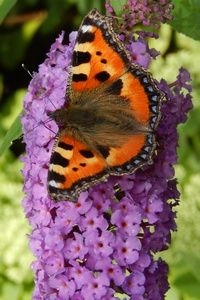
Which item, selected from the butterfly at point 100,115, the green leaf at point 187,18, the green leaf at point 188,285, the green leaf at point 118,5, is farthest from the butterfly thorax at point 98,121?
the green leaf at point 188,285

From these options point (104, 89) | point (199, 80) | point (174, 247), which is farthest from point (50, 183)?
point (199, 80)

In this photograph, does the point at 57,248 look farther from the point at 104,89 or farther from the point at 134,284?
the point at 104,89

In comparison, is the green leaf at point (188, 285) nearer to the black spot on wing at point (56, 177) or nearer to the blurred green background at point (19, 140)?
the blurred green background at point (19, 140)

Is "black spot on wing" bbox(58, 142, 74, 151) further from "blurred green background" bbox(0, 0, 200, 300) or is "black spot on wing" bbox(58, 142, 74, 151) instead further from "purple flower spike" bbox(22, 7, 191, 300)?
"blurred green background" bbox(0, 0, 200, 300)

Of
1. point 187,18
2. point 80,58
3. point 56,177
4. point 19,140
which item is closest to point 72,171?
point 56,177

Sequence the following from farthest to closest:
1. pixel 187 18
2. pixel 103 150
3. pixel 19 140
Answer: pixel 19 140 < pixel 187 18 < pixel 103 150

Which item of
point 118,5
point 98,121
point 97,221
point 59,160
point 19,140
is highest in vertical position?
point 19,140

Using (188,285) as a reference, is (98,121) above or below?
below

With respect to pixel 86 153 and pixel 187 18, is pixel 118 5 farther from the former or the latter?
pixel 86 153
